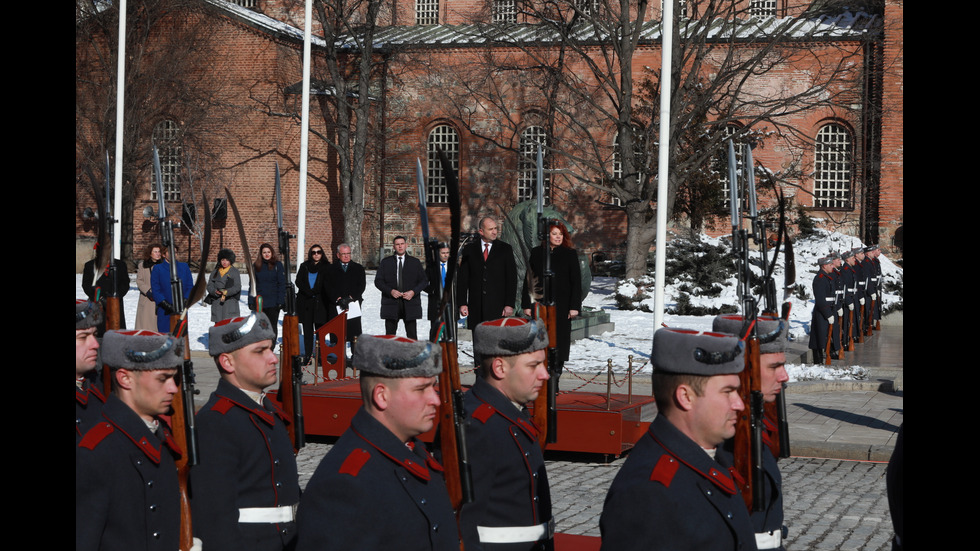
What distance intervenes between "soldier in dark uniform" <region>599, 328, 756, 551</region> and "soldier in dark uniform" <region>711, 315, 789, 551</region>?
0.85 m

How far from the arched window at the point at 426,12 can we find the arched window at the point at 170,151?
11.3 metres

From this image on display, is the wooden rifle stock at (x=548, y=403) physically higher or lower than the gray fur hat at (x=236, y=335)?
lower

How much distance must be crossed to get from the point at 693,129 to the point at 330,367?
20.0 m

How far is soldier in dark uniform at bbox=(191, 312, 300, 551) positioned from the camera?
4309mm

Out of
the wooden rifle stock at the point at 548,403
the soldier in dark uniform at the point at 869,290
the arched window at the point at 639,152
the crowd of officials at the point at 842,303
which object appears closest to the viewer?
the wooden rifle stock at the point at 548,403

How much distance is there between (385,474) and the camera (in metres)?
3.37

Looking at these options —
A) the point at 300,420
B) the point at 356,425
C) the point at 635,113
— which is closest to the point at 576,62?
the point at 635,113

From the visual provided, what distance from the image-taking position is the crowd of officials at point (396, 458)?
3.17 meters

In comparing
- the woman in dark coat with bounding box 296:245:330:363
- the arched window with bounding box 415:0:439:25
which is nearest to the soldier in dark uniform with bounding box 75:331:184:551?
the woman in dark coat with bounding box 296:245:330:363

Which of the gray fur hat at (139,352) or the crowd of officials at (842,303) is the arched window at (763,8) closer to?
the crowd of officials at (842,303)

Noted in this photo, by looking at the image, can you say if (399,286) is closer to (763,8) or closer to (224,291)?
(224,291)

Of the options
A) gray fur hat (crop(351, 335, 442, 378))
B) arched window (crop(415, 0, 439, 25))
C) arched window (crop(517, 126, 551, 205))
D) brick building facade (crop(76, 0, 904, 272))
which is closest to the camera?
gray fur hat (crop(351, 335, 442, 378))

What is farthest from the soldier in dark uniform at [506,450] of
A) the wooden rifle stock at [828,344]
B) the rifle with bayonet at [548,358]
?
the wooden rifle stock at [828,344]

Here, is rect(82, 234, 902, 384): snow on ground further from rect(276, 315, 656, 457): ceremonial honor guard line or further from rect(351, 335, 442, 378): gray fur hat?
rect(351, 335, 442, 378): gray fur hat
